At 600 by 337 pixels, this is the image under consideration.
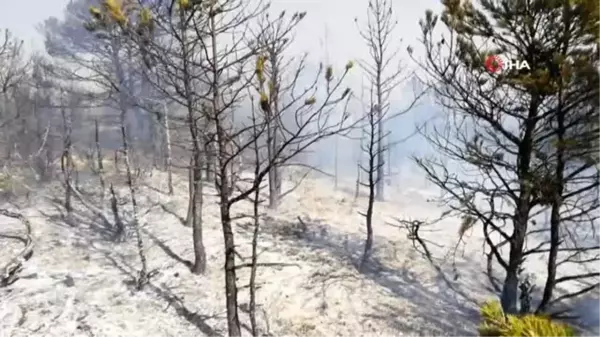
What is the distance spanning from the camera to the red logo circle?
584cm

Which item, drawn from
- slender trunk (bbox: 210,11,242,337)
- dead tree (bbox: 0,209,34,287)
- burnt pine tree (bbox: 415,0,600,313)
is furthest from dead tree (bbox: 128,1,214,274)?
dead tree (bbox: 0,209,34,287)

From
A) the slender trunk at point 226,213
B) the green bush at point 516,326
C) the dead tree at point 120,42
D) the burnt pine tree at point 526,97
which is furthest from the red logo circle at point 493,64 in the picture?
the dead tree at point 120,42

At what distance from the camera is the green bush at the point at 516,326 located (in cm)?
180

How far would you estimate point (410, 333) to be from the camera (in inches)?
353

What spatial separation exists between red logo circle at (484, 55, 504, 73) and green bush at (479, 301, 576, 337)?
4.58 m

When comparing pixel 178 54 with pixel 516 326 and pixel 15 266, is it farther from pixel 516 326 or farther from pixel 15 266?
pixel 15 266

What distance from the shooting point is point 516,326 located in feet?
6.08

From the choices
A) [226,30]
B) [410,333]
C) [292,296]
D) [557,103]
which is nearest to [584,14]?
[557,103]

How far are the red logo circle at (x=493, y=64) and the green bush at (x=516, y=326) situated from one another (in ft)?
15.0

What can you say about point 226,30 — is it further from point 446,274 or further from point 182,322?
point 446,274

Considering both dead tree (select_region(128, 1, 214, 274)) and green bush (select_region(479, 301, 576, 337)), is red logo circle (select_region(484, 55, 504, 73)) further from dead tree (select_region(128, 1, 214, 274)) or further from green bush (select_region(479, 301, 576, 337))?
green bush (select_region(479, 301, 576, 337))

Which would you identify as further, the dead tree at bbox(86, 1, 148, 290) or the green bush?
the dead tree at bbox(86, 1, 148, 290)

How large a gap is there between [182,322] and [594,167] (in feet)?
25.6

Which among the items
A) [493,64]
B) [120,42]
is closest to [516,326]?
[493,64]
